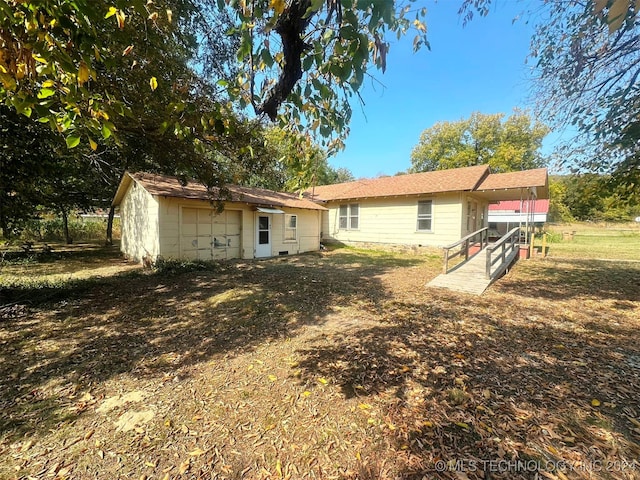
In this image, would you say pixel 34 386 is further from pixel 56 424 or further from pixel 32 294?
pixel 32 294

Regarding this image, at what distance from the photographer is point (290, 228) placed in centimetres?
1398

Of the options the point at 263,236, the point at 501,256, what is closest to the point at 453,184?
the point at 501,256

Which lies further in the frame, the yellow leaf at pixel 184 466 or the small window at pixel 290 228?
the small window at pixel 290 228

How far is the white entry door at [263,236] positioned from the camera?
12.5m

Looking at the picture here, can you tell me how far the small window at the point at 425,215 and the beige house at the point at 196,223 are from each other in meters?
5.56

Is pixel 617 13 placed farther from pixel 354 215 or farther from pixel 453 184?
pixel 354 215

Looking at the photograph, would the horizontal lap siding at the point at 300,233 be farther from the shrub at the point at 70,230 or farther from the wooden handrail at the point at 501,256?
the shrub at the point at 70,230

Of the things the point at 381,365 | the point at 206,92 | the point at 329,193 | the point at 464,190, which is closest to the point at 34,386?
the point at 381,365

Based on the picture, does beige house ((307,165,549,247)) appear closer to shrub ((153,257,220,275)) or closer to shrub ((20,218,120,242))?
shrub ((153,257,220,275))

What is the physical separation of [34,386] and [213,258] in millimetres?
8228

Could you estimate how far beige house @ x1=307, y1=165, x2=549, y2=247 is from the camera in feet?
39.3

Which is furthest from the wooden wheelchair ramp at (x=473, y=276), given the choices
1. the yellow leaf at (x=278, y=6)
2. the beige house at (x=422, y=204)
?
the yellow leaf at (x=278, y=6)

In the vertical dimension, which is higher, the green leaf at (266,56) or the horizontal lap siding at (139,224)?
the green leaf at (266,56)

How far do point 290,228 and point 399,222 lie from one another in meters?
5.44
